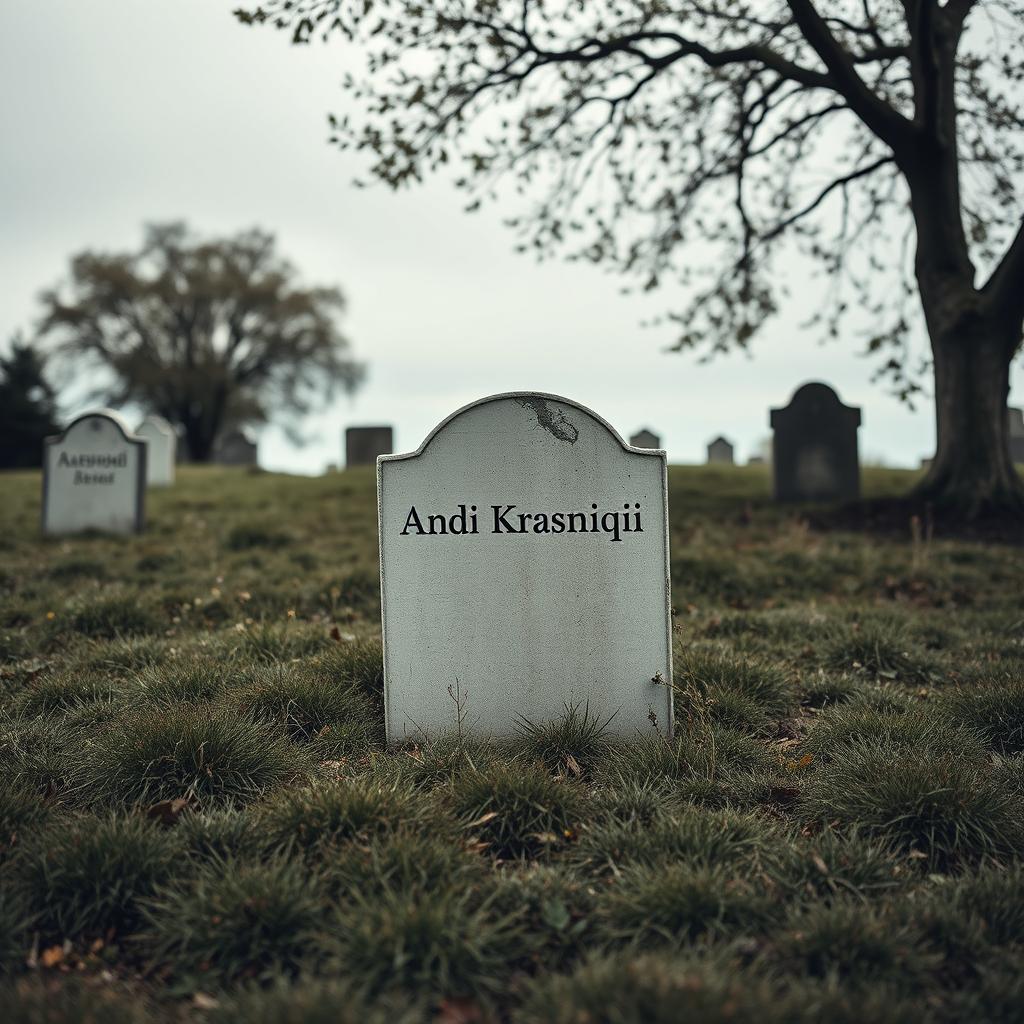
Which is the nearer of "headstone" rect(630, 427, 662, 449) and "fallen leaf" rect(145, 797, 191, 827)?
"fallen leaf" rect(145, 797, 191, 827)

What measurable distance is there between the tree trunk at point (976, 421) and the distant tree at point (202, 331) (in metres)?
32.5

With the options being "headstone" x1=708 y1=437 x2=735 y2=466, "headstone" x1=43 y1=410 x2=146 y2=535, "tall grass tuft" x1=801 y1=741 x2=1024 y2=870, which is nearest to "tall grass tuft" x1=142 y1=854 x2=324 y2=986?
"tall grass tuft" x1=801 y1=741 x2=1024 y2=870

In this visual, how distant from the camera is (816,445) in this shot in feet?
38.0

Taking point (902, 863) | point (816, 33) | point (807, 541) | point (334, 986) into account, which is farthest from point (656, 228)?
point (334, 986)

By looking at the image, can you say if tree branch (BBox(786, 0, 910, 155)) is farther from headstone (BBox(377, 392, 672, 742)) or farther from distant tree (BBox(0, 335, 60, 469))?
distant tree (BBox(0, 335, 60, 469))

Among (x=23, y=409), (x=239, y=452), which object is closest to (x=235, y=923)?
(x=239, y=452)

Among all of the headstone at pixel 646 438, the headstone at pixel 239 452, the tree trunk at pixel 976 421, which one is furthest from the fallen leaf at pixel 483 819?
the headstone at pixel 239 452

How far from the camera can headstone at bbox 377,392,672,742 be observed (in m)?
3.48

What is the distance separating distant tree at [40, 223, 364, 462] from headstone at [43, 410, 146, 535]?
92.5 ft

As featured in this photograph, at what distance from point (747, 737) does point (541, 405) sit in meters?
1.72

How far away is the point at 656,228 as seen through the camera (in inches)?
468

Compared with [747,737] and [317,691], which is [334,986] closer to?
[317,691]

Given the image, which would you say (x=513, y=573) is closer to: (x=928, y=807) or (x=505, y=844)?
(x=505, y=844)

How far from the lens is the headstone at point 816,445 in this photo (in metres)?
11.6
